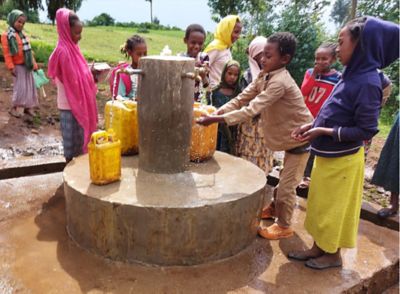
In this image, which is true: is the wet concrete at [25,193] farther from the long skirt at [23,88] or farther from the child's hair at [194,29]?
the long skirt at [23,88]

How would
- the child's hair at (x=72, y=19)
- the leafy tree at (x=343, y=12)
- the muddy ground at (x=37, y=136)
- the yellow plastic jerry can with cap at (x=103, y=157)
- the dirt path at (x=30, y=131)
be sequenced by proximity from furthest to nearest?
the leafy tree at (x=343, y=12)
the dirt path at (x=30, y=131)
the muddy ground at (x=37, y=136)
the child's hair at (x=72, y=19)
the yellow plastic jerry can with cap at (x=103, y=157)

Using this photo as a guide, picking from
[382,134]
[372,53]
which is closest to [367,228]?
[372,53]

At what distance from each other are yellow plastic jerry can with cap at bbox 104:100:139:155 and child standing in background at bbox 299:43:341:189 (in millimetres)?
1673

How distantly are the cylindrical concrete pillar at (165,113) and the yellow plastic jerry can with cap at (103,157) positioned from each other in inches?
11.0

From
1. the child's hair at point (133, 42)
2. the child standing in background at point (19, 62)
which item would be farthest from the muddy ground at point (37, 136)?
the child's hair at point (133, 42)

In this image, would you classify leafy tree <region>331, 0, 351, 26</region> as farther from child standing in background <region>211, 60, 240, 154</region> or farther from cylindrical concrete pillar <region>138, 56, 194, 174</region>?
cylindrical concrete pillar <region>138, 56, 194, 174</region>

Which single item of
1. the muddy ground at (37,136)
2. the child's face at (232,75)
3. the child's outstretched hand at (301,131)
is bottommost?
the muddy ground at (37,136)

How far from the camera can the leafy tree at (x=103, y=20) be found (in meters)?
38.9

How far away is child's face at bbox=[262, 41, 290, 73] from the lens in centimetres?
274

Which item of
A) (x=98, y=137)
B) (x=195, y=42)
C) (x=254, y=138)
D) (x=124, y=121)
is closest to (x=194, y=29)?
(x=195, y=42)

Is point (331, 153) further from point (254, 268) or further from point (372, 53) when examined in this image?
point (254, 268)

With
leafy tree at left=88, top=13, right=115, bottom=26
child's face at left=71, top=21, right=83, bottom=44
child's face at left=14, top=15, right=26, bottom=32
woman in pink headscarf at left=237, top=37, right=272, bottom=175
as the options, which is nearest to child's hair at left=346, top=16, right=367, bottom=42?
woman in pink headscarf at left=237, top=37, right=272, bottom=175

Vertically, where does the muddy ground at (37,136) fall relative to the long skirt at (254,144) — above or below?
below

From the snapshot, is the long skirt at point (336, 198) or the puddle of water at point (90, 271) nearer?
the puddle of water at point (90, 271)
